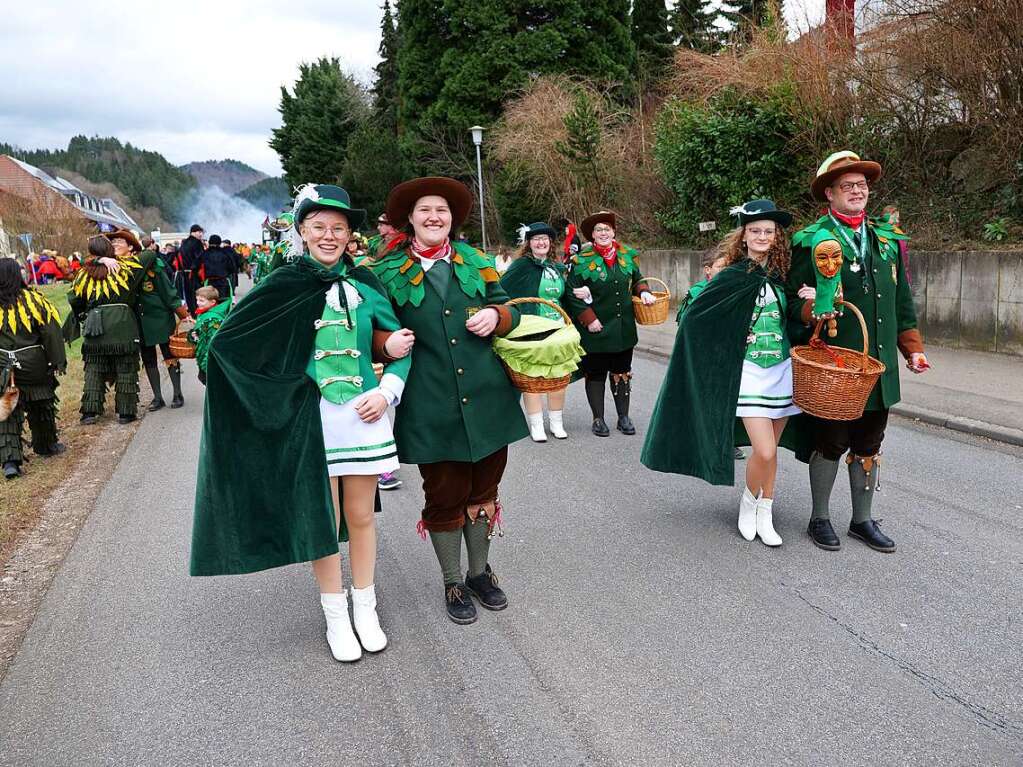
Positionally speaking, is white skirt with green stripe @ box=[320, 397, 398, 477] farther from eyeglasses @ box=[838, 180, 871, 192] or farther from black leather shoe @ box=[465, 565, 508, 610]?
eyeglasses @ box=[838, 180, 871, 192]

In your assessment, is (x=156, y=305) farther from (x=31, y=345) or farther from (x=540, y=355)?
(x=540, y=355)

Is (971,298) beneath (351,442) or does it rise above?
beneath

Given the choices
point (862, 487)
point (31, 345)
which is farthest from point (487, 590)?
point (31, 345)

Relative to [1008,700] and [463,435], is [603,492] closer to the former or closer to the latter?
[463,435]

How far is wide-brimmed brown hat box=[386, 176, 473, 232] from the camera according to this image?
3391mm

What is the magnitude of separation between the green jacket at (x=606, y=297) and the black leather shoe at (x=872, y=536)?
3.01 metres

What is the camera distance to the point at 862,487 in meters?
4.45

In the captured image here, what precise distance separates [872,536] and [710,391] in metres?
1.22

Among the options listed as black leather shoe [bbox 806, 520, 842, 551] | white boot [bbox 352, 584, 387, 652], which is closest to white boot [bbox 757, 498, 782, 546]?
black leather shoe [bbox 806, 520, 842, 551]

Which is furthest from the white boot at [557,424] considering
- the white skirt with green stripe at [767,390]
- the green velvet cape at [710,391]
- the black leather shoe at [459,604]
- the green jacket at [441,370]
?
the green jacket at [441,370]

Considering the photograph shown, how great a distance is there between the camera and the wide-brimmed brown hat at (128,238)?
8.52 m

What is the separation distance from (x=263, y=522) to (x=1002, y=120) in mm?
10943

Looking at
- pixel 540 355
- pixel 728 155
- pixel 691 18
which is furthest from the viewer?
pixel 691 18

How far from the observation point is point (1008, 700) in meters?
2.96
